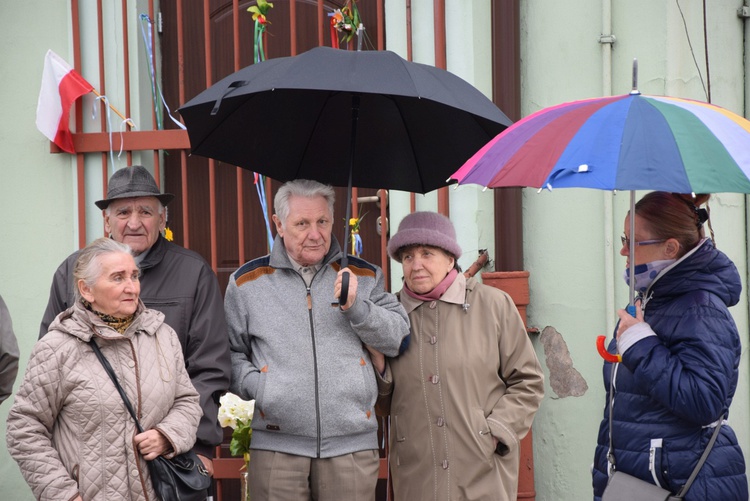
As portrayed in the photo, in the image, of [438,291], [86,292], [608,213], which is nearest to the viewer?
[86,292]

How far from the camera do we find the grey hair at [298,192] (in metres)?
3.61

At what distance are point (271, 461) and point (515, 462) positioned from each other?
37.1 inches

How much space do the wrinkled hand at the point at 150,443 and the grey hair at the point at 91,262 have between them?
502 mm

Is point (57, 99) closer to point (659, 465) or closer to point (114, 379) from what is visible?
point (114, 379)

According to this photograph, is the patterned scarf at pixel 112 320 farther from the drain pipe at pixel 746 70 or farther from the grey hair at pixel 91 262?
the drain pipe at pixel 746 70

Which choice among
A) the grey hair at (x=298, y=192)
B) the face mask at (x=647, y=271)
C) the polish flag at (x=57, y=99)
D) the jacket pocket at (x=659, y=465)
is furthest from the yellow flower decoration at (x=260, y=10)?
the jacket pocket at (x=659, y=465)

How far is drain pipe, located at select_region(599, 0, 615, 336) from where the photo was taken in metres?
4.55

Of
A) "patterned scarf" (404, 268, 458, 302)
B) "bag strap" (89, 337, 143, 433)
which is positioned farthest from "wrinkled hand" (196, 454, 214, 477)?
"patterned scarf" (404, 268, 458, 302)

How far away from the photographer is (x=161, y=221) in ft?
12.8

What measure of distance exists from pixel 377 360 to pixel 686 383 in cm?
119

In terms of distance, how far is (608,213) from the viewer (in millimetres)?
4566

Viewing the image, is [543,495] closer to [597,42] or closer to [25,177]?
[597,42]

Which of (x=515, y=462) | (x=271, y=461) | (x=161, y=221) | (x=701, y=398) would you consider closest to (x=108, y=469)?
(x=271, y=461)

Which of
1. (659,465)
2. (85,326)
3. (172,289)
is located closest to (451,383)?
(659,465)
